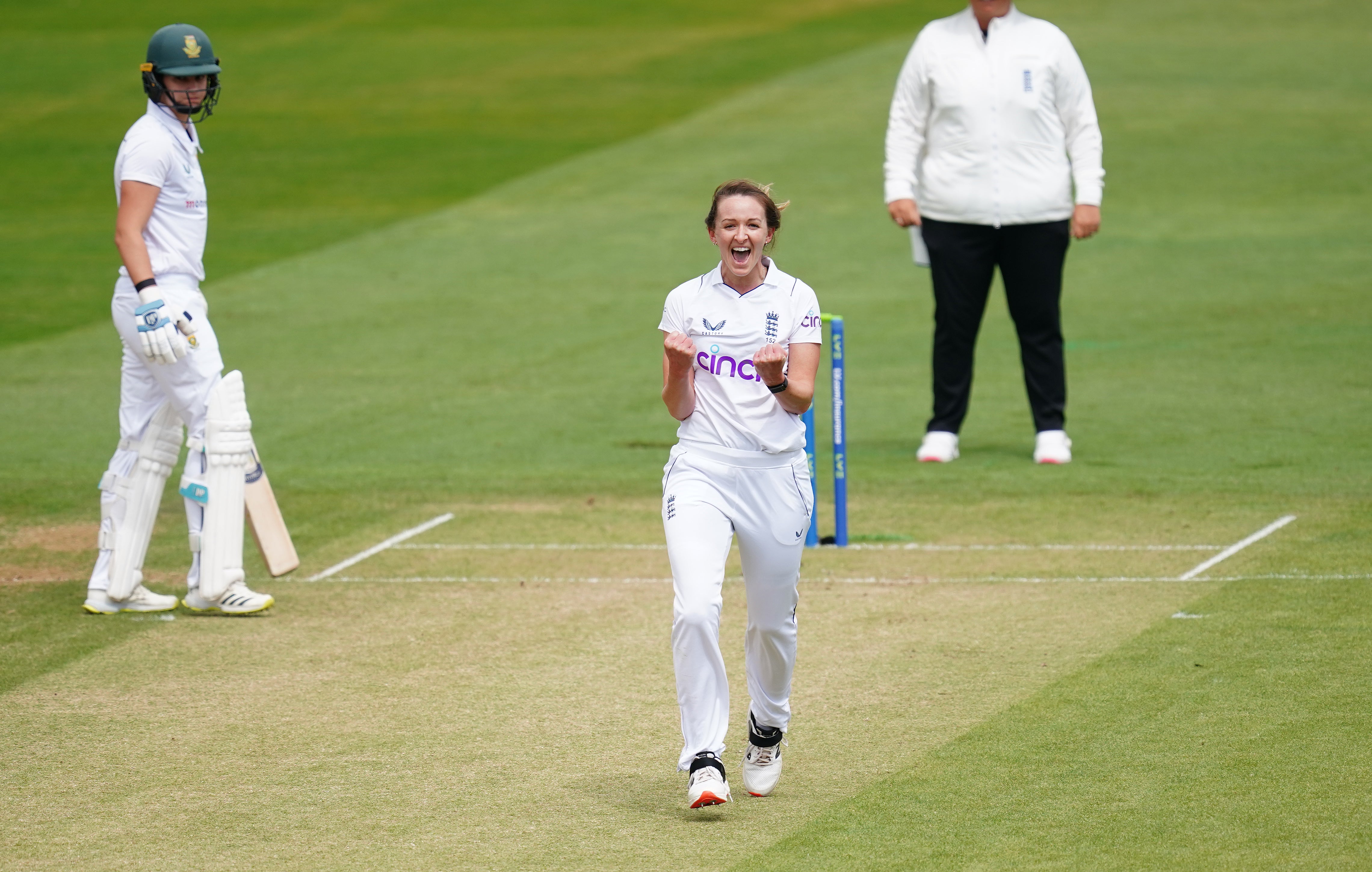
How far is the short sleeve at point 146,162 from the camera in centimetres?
826

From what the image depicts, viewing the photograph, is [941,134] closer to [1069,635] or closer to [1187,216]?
[1069,635]

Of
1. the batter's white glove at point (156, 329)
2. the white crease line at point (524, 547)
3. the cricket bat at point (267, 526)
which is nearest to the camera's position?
the batter's white glove at point (156, 329)

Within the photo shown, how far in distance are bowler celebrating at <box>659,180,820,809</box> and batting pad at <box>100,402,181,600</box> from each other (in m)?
3.41

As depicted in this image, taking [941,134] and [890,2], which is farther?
[890,2]

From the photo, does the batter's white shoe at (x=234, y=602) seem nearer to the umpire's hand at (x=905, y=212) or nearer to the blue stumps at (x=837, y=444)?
the blue stumps at (x=837, y=444)

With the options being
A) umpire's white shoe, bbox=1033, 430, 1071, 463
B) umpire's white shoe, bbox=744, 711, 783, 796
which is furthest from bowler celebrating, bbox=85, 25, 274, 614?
umpire's white shoe, bbox=1033, 430, 1071, 463

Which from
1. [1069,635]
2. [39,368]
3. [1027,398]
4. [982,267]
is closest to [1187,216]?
[1027,398]

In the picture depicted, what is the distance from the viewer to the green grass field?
5.85 meters

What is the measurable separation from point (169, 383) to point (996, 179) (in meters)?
5.21

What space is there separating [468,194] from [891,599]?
15576 millimetres

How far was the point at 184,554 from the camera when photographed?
975 centimetres

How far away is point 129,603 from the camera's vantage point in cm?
855

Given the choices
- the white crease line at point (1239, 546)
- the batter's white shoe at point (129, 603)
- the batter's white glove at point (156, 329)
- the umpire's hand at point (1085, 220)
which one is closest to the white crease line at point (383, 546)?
the batter's white shoe at point (129, 603)

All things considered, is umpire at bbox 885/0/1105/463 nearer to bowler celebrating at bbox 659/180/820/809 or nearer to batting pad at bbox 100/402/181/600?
batting pad at bbox 100/402/181/600
